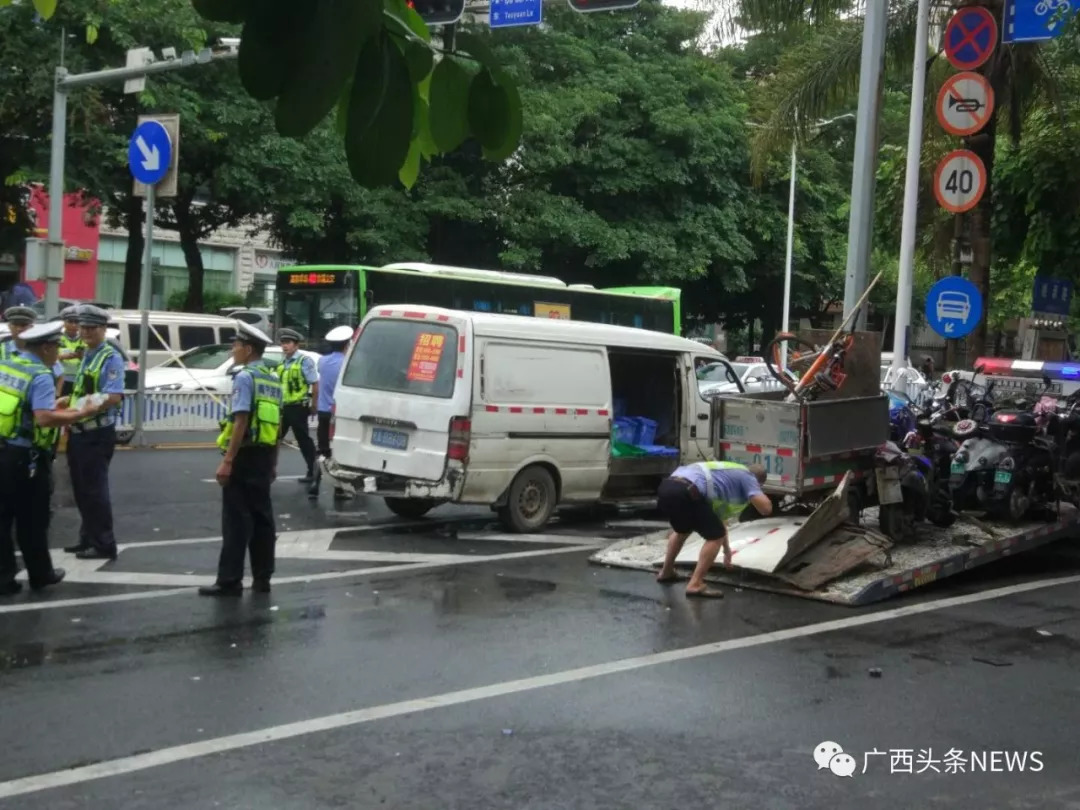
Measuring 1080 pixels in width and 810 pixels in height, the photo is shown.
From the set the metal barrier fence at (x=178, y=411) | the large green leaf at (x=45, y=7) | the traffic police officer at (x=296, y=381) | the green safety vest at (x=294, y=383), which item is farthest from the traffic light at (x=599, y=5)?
the large green leaf at (x=45, y=7)

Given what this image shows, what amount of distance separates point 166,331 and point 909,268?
1322cm

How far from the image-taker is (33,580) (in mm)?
8391

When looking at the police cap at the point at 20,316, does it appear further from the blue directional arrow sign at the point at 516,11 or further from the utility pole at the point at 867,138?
the utility pole at the point at 867,138

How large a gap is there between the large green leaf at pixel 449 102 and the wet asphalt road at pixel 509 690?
9.57 feet

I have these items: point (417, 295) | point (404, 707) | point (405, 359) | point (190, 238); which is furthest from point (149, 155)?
point (190, 238)

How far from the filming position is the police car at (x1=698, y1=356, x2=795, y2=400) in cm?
1375

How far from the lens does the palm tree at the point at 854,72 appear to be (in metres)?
16.7

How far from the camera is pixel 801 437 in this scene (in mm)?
10008

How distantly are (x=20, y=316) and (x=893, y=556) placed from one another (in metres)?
7.20

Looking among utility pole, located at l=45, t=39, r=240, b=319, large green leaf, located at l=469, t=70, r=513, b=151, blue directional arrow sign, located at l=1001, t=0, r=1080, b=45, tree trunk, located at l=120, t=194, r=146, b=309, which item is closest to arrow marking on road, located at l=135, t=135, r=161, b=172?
utility pole, located at l=45, t=39, r=240, b=319

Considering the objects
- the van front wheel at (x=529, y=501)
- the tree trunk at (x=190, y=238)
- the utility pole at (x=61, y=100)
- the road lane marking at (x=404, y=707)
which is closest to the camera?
the road lane marking at (x=404, y=707)

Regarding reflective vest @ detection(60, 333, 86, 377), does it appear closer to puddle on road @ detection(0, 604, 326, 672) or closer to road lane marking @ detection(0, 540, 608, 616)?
road lane marking @ detection(0, 540, 608, 616)

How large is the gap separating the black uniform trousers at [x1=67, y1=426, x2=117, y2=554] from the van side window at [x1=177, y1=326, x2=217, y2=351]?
1366 centimetres

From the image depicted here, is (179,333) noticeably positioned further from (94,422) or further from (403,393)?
(94,422)
